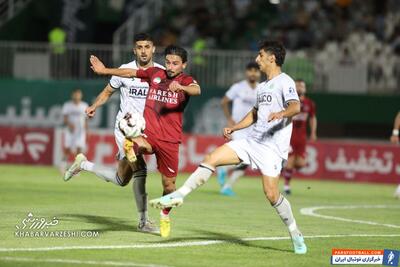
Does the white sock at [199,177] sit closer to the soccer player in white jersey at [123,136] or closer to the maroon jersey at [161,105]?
the maroon jersey at [161,105]

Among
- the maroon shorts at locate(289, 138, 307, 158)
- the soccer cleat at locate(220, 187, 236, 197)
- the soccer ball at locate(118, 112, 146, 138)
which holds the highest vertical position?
the soccer ball at locate(118, 112, 146, 138)

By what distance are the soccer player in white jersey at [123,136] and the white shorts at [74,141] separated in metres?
14.0

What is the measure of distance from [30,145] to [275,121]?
63.6ft

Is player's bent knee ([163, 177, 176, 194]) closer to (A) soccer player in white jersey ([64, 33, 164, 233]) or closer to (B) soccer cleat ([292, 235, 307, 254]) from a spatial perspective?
(A) soccer player in white jersey ([64, 33, 164, 233])

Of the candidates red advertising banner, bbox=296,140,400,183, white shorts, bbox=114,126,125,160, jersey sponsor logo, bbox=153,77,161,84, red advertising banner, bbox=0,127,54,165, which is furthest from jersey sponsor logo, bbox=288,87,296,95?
red advertising banner, bbox=0,127,54,165

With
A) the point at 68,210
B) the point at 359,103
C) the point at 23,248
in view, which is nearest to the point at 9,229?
the point at 23,248

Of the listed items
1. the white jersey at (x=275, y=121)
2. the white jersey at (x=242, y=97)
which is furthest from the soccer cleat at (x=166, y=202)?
the white jersey at (x=242, y=97)

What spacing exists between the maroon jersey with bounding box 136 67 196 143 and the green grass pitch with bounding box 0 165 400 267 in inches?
52.7

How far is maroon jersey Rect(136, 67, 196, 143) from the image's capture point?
1343 centimetres

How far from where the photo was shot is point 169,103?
13.5m

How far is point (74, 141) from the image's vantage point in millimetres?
28969

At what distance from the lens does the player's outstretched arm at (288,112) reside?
12.0 metres

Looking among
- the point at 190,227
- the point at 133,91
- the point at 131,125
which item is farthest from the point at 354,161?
the point at 131,125

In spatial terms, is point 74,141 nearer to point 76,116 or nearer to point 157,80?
point 76,116
